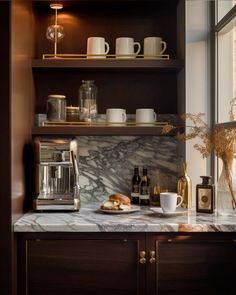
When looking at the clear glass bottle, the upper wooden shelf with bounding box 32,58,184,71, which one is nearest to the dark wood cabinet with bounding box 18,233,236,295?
the clear glass bottle

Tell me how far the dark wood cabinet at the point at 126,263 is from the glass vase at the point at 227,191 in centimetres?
22

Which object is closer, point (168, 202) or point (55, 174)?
point (168, 202)

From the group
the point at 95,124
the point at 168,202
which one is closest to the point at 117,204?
the point at 168,202

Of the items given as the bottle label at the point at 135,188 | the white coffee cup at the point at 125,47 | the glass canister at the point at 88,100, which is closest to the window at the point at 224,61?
the white coffee cup at the point at 125,47

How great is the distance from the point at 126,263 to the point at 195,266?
350 mm

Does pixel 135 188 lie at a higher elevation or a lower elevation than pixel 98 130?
lower

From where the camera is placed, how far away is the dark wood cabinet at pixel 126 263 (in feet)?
7.09

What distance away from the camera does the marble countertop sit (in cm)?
213

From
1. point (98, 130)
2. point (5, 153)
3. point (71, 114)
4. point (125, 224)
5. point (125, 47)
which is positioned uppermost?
point (125, 47)

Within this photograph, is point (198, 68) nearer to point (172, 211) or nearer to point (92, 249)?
point (172, 211)

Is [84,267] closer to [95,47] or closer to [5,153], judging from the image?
[5,153]

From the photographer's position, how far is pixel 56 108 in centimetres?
269

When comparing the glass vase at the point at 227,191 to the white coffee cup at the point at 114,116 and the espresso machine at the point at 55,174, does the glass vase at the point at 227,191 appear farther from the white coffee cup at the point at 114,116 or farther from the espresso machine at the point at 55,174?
the espresso machine at the point at 55,174

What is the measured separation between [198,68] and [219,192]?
32.2 inches
